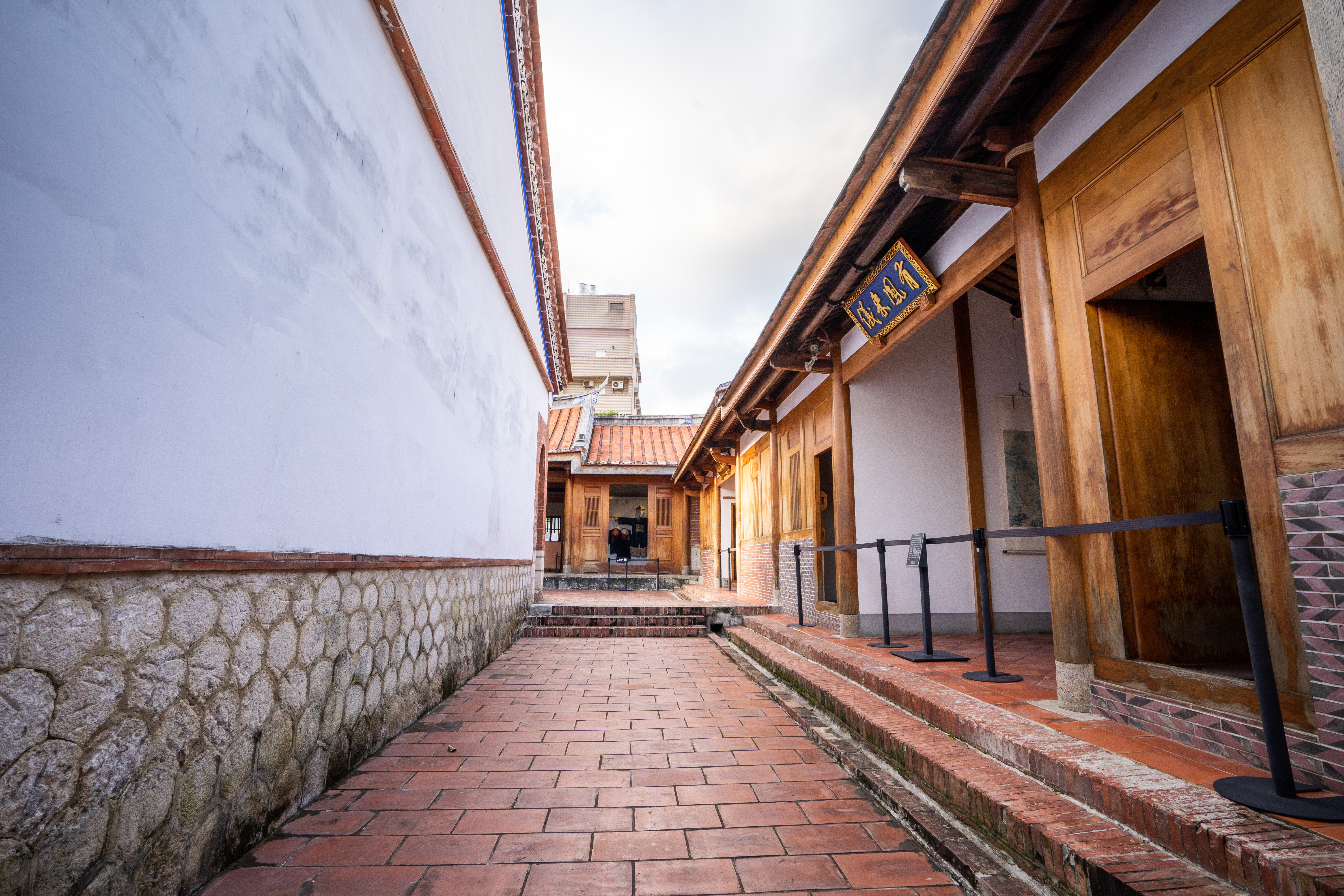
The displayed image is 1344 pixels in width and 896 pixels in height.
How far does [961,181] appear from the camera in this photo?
3.39 m

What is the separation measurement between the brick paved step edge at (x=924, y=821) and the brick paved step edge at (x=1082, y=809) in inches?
2.6

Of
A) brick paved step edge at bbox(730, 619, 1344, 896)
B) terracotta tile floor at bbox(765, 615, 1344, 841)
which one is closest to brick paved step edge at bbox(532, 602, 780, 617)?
A: terracotta tile floor at bbox(765, 615, 1344, 841)

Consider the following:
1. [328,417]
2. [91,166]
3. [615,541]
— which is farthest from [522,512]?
[615,541]

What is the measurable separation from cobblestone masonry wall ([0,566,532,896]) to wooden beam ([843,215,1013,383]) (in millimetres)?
3859

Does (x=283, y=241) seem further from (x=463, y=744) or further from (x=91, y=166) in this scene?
(x=463, y=744)

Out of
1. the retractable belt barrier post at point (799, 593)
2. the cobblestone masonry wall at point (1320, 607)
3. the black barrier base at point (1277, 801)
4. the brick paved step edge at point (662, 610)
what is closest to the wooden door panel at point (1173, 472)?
the cobblestone masonry wall at point (1320, 607)

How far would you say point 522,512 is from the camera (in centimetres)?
777

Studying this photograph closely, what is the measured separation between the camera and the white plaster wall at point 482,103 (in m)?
3.90

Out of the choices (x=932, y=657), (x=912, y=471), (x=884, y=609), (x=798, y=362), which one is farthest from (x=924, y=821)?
(x=798, y=362)

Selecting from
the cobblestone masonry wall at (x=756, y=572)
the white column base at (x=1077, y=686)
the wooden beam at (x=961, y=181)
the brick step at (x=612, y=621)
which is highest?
the wooden beam at (x=961, y=181)

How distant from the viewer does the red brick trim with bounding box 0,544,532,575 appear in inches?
52.2

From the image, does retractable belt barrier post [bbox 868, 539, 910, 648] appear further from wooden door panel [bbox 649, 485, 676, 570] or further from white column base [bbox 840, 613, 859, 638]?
wooden door panel [bbox 649, 485, 676, 570]

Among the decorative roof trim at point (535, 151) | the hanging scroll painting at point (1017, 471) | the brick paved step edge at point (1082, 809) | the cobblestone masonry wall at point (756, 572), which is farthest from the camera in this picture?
the cobblestone masonry wall at point (756, 572)

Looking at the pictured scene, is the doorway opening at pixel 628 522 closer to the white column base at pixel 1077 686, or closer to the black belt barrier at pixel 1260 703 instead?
the white column base at pixel 1077 686
